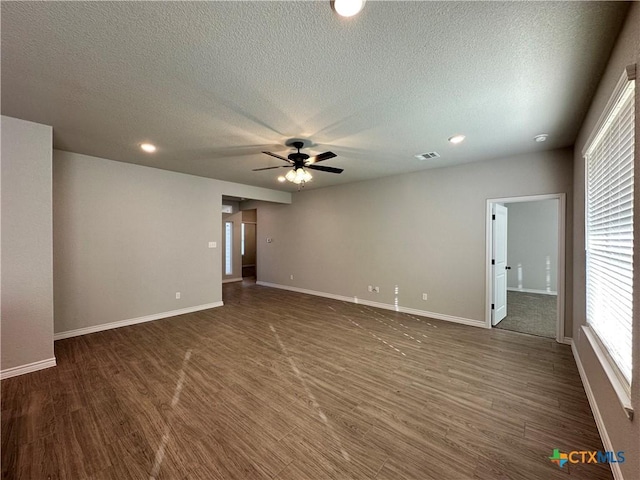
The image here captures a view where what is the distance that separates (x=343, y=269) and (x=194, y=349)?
3.56 metres

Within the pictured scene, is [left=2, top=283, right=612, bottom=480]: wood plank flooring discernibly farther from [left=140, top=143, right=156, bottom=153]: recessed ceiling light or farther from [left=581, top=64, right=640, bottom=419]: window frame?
[left=140, top=143, right=156, bottom=153]: recessed ceiling light

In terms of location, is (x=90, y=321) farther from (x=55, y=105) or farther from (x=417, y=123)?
(x=417, y=123)

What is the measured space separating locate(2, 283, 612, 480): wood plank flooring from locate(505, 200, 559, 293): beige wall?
13.7 ft

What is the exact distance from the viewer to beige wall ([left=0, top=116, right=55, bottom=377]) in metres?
2.63

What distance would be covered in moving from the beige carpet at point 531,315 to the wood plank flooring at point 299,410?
0.47 m

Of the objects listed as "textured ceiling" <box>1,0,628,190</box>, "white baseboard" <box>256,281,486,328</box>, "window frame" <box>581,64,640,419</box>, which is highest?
"textured ceiling" <box>1,0,628,190</box>

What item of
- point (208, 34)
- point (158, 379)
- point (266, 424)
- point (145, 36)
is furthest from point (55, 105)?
point (266, 424)

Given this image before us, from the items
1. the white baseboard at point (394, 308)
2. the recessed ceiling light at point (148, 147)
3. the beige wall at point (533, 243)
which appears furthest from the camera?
the beige wall at point (533, 243)

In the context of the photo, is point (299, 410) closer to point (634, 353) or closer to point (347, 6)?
point (634, 353)

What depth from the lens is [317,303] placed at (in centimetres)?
577

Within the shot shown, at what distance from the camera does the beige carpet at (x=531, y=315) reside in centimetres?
405

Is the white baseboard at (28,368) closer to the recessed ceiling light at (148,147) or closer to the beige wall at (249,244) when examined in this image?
the recessed ceiling light at (148,147)

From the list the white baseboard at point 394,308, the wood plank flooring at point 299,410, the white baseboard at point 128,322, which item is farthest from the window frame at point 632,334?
the white baseboard at point 128,322

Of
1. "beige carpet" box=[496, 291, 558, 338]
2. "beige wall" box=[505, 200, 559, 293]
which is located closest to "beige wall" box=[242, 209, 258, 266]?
"beige carpet" box=[496, 291, 558, 338]
